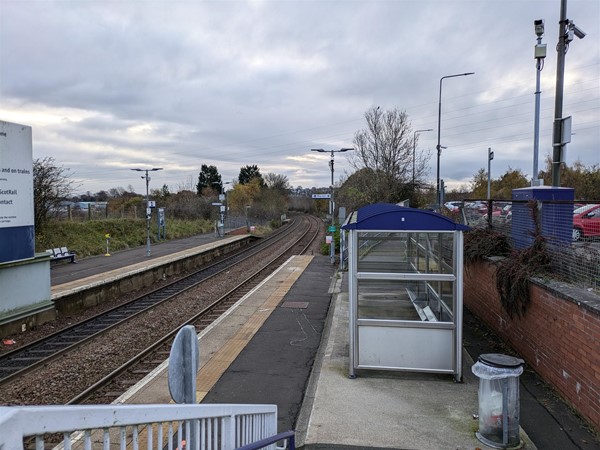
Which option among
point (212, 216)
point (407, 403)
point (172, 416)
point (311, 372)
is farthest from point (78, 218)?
point (172, 416)

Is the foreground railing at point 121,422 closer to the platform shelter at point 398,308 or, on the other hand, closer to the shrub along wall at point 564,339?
the platform shelter at point 398,308

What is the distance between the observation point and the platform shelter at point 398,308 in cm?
653

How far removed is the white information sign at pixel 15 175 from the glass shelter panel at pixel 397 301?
28.3 feet

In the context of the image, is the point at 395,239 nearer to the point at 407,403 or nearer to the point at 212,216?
the point at 407,403

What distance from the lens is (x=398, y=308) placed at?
23.2 feet

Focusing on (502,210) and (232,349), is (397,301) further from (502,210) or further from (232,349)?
(502,210)

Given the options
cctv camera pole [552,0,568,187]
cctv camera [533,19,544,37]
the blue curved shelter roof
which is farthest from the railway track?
cctv camera [533,19,544,37]

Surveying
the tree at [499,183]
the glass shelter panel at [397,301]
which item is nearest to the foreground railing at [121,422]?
the glass shelter panel at [397,301]

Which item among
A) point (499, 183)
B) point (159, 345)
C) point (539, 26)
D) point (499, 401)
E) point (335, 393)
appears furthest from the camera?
point (499, 183)

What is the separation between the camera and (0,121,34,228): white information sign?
10.6 metres

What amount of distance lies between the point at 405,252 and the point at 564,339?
294 centimetres

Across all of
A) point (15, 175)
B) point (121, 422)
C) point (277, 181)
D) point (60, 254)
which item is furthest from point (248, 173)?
point (121, 422)

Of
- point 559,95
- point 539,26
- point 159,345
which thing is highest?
point 539,26

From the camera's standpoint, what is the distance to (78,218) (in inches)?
1236
